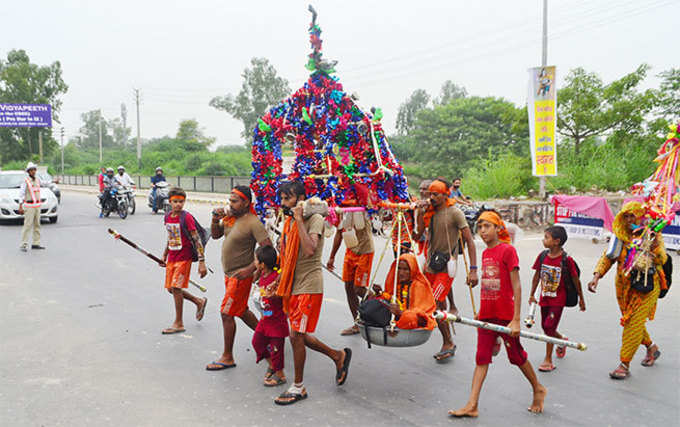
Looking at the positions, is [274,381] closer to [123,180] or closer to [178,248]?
[178,248]

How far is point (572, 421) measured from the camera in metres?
3.77

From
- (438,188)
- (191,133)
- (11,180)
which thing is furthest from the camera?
(191,133)

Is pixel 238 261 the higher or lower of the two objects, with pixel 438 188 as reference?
lower

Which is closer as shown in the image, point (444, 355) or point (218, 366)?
point (218, 366)

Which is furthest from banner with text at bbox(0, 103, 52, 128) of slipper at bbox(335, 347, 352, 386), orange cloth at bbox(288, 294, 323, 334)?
slipper at bbox(335, 347, 352, 386)

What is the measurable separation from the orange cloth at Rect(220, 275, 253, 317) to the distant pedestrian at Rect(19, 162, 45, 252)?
823 centimetres

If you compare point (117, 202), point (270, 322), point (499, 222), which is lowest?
point (270, 322)

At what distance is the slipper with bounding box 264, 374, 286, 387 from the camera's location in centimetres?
440

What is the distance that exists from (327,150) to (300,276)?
69.3 inches

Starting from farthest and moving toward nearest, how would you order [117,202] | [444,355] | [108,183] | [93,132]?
1. [93,132]
2. [117,202]
3. [108,183]
4. [444,355]

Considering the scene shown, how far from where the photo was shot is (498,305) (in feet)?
13.2

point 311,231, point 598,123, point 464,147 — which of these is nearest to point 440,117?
point 464,147

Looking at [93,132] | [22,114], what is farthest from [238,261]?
[93,132]

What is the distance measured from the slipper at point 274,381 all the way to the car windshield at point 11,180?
50.6 feet
